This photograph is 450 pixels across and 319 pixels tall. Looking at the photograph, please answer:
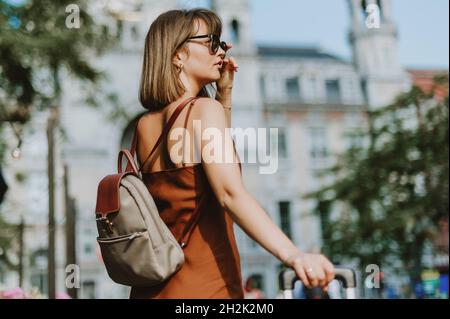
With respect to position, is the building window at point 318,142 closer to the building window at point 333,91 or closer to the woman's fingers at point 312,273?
the building window at point 333,91

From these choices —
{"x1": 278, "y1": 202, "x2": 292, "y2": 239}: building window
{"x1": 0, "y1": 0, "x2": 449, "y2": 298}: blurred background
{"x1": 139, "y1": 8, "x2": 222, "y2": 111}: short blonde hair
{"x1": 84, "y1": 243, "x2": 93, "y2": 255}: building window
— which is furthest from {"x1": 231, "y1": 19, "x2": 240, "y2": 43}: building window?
{"x1": 139, "y1": 8, "x2": 222, "y2": 111}: short blonde hair

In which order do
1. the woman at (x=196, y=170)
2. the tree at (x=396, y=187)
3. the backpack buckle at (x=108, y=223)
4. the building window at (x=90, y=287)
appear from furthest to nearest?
the building window at (x=90, y=287)
the tree at (x=396, y=187)
the backpack buckle at (x=108, y=223)
the woman at (x=196, y=170)

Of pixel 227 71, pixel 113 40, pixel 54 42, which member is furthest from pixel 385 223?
pixel 227 71

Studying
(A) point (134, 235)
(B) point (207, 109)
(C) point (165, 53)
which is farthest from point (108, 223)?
(C) point (165, 53)

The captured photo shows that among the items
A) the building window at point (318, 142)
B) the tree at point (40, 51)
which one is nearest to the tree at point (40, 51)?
the tree at point (40, 51)

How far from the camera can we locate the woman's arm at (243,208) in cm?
97

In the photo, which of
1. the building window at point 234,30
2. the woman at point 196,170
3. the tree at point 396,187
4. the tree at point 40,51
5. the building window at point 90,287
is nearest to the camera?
the woman at point 196,170

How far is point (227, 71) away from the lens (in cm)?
146

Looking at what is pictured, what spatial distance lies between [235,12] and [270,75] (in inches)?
116

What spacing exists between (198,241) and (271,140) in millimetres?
428

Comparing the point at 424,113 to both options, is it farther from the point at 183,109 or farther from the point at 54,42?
the point at 183,109

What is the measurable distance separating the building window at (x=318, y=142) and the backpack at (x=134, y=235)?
2208cm

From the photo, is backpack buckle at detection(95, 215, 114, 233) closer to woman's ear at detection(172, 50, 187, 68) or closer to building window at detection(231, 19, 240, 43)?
woman's ear at detection(172, 50, 187, 68)

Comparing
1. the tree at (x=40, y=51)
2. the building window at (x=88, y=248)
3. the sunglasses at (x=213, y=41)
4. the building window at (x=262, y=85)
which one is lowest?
the building window at (x=88, y=248)
